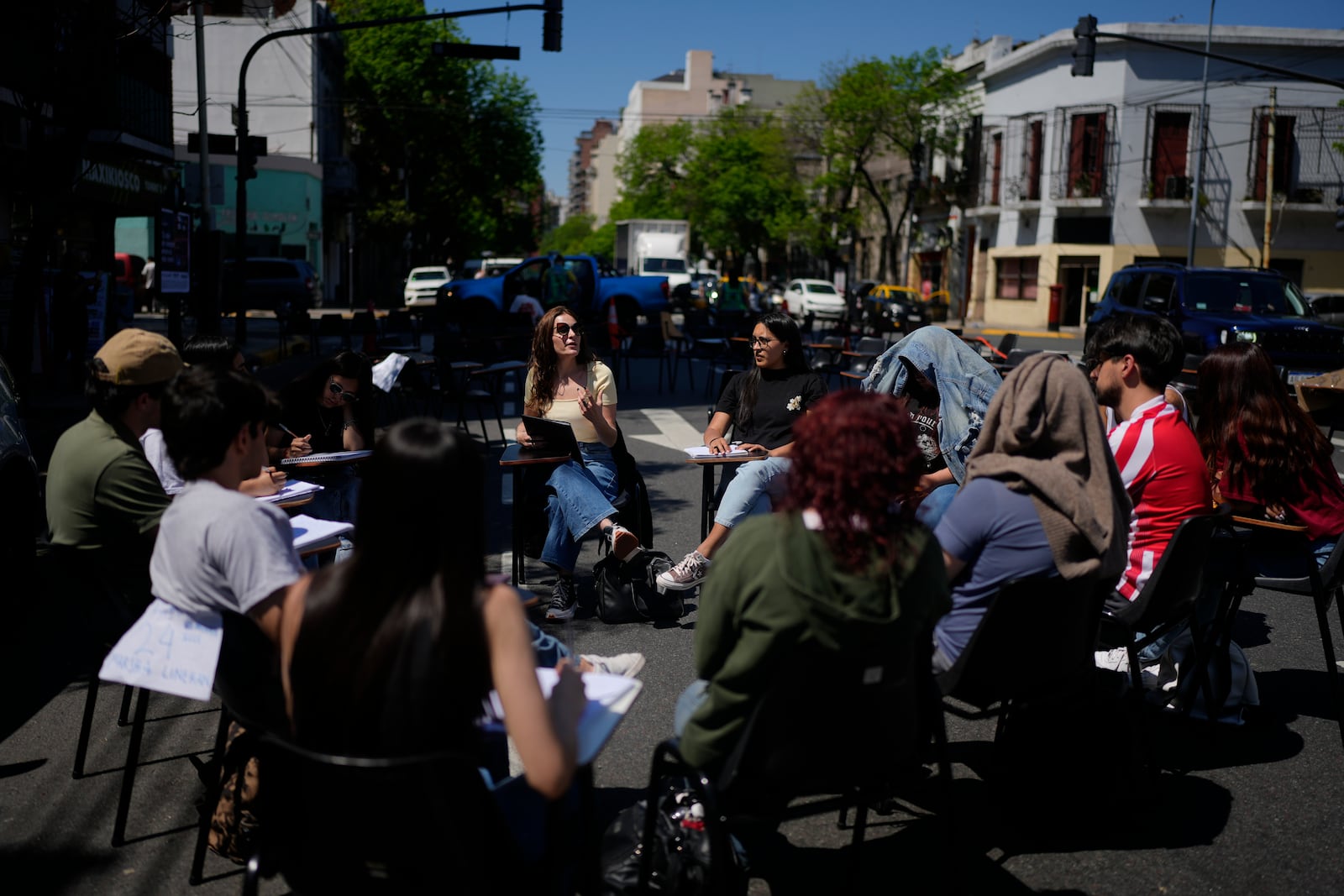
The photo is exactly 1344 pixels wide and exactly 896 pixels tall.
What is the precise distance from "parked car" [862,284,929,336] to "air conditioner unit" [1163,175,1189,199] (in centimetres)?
921

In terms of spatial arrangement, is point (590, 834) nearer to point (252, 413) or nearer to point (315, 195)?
point (252, 413)

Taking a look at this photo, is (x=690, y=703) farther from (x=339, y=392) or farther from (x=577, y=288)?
(x=577, y=288)

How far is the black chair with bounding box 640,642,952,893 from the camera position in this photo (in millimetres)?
2670

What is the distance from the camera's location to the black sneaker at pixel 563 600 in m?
6.02

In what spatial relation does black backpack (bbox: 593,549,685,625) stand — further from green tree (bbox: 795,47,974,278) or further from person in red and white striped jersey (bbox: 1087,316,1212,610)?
green tree (bbox: 795,47,974,278)

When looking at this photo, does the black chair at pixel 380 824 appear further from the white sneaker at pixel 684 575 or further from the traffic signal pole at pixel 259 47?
the traffic signal pole at pixel 259 47

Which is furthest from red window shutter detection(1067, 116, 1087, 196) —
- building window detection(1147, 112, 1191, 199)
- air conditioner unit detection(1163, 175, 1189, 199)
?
air conditioner unit detection(1163, 175, 1189, 199)

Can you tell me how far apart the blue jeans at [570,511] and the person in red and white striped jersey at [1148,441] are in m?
2.50

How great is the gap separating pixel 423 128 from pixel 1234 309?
41.8 metres

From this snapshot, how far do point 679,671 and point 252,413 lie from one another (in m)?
2.67

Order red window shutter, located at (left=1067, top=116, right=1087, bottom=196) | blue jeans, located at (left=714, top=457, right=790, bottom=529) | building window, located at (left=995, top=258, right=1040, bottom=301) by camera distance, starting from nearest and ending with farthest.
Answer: blue jeans, located at (left=714, top=457, right=790, bottom=529)
red window shutter, located at (left=1067, top=116, right=1087, bottom=196)
building window, located at (left=995, top=258, right=1040, bottom=301)

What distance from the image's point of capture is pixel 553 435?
6164 millimetres

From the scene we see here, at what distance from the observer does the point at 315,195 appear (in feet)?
152

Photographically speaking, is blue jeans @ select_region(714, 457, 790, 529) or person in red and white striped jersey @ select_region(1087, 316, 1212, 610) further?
blue jeans @ select_region(714, 457, 790, 529)
